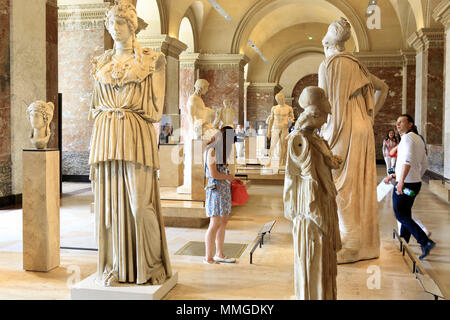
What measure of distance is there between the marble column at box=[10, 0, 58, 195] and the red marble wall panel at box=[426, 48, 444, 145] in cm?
1171

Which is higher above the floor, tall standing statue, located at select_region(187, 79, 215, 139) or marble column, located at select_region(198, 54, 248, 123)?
marble column, located at select_region(198, 54, 248, 123)

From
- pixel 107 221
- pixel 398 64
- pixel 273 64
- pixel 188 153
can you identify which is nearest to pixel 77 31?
pixel 188 153

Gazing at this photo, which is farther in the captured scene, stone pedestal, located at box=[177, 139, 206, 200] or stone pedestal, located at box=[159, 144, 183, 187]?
stone pedestal, located at box=[159, 144, 183, 187]

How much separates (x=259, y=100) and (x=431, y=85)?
56.4 ft

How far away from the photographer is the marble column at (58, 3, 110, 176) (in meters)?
12.2

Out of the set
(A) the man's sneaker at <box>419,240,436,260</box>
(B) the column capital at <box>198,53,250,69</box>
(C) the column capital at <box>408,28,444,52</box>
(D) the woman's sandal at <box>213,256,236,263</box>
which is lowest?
(A) the man's sneaker at <box>419,240,436,260</box>

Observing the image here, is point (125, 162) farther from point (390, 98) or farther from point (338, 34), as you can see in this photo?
point (390, 98)

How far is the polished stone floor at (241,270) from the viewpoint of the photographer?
3.97 m

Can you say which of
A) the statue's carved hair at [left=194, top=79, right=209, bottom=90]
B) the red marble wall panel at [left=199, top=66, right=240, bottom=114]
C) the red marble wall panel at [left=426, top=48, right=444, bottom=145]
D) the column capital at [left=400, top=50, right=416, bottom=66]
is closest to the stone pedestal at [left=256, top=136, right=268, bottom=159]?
the red marble wall panel at [left=199, top=66, right=240, bottom=114]

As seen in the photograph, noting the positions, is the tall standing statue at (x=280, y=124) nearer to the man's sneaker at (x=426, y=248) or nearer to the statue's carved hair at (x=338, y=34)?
the man's sneaker at (x=426, y=248)

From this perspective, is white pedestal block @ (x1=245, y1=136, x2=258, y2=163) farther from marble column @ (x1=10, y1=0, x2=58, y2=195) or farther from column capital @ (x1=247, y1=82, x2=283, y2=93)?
column capital @ (x1=247, y1=82, x2=283, y2=93)

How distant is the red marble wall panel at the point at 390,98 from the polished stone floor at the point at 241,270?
522 inches

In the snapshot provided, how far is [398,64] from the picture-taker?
19469 millimetres
